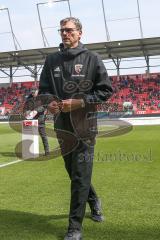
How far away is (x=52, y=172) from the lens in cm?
946

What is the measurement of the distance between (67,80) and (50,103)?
28 centimetres

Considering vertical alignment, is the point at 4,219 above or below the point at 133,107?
above

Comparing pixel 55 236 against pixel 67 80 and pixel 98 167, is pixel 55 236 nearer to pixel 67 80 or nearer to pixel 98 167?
pixel 67 80

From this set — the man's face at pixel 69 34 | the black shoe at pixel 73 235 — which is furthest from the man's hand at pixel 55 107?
the black shoe at pixel 73 235

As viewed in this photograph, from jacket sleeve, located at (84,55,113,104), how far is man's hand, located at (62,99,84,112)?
0.07 meters

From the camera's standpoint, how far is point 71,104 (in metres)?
4.42

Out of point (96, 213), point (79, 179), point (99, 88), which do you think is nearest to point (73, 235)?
point (79, 179)

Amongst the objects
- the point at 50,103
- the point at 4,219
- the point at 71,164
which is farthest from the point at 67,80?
the point at 4,219

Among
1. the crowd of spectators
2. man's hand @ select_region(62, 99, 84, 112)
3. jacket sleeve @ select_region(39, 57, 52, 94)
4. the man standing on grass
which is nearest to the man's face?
the man standing on grass

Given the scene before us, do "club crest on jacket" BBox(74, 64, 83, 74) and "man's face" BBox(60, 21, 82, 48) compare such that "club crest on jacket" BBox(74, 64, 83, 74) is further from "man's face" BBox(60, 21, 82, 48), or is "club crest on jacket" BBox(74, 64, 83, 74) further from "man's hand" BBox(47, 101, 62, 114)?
"man's hand" BBox(47, 101, 62, 114)

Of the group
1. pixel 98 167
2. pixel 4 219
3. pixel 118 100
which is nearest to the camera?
pixel 4 219

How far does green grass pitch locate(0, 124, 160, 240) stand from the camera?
4801mm

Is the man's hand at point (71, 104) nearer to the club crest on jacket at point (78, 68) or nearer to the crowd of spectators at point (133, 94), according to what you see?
the club crest on jacket at point (78, 68)

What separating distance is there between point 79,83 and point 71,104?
0.24m
